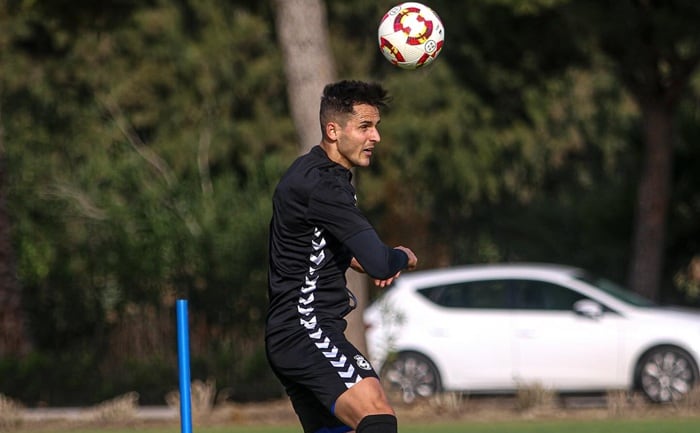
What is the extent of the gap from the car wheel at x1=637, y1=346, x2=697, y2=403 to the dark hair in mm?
10166

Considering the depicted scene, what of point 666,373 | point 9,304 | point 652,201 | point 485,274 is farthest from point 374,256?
point 652,201

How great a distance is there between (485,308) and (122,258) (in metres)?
4.69

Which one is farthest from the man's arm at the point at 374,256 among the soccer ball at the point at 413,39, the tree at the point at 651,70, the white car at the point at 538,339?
the tree at the point at 651,70

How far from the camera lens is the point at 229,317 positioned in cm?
1769

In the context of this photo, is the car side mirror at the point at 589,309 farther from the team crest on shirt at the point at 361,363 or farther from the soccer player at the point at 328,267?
the team crest on shirt at the point at 361,363

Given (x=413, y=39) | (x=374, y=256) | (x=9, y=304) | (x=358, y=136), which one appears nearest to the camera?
(x=374, y=256)

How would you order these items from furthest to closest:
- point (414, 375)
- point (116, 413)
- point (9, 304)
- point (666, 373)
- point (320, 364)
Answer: point (9, 304)
point (414, 375)
point (666, 373)
point (116, 413)
point (320, 364)

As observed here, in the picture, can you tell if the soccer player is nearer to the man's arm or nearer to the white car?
the man's arm

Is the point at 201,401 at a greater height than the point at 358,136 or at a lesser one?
lesser

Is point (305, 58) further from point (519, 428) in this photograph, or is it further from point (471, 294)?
point (519, 428)

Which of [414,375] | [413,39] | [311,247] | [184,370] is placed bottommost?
[414,375]

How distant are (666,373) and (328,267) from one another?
33.9 ft

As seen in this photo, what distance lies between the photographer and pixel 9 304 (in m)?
16.8

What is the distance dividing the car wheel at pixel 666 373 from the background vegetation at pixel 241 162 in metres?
3.96
